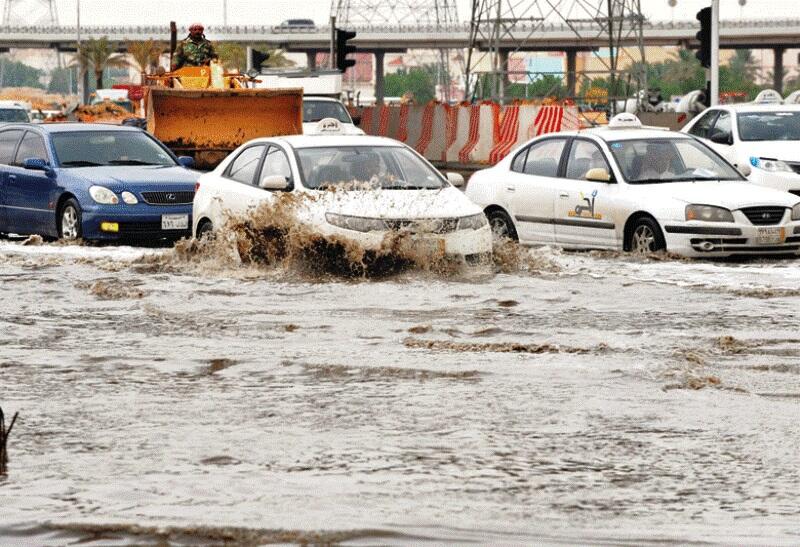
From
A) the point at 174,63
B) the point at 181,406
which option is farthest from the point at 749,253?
the point at 174,63

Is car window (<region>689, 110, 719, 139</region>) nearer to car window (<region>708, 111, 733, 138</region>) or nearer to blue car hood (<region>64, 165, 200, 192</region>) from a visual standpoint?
car window (<region>708, 111, 733, 138</region>)

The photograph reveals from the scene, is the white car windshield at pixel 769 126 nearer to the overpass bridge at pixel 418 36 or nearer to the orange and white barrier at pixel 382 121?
the orange and white barrier at pixel 382 121

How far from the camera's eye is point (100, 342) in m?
10.8

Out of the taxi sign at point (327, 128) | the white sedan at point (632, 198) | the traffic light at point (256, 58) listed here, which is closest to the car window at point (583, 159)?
the white sedan at point (632, 198)

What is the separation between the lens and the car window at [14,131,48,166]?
19156 mm

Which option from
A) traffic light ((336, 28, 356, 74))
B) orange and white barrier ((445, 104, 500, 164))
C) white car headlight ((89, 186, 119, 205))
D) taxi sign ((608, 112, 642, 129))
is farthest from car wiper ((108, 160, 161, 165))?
traffic light ((336, 28, 356, 74))

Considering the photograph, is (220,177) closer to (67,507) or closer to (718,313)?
(718,313)

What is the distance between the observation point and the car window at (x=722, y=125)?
2183 cm

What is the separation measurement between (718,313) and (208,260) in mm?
5207

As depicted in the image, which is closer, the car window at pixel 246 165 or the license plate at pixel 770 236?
the car window at pixel 246 165

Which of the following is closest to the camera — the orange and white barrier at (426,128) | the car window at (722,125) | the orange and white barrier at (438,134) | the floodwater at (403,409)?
the floodwater at (403,409)

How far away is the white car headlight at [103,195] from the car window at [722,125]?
26.8 feet

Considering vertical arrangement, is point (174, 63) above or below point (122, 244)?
above

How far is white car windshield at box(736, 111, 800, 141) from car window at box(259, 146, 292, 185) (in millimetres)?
8179
